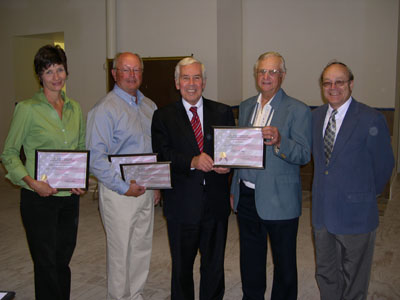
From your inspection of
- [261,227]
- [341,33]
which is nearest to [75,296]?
[261,227]

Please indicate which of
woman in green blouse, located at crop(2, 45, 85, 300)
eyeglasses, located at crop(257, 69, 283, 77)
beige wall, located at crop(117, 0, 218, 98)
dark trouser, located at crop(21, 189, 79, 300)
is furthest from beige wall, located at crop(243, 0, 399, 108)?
dark trouser, located at crop(21, 189, 79, 300)

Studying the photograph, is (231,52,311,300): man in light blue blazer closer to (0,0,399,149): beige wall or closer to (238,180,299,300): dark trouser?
(238,180,299,300): dark trouser

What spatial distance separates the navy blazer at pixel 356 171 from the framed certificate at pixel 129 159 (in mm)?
1024

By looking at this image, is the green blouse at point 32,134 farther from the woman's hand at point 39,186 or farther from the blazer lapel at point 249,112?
the blazer lapel at point 249,112

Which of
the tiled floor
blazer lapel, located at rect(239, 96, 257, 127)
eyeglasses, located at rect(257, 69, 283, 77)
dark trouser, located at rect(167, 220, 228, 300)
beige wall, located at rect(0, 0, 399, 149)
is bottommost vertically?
the tiled floor

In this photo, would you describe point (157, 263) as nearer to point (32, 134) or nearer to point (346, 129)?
point (32, 134)

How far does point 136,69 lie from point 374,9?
19.7 feet

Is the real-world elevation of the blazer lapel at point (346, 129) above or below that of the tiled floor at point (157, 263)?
above

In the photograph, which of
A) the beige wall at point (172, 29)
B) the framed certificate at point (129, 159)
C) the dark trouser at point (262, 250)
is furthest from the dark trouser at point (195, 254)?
the beige wall at point (172, 29)

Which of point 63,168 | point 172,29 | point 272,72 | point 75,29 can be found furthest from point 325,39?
point 63,168

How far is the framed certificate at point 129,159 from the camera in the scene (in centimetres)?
243

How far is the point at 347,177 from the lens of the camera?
2.26m

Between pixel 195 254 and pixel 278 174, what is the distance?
0.73m

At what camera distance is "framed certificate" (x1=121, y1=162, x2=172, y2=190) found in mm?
2404
